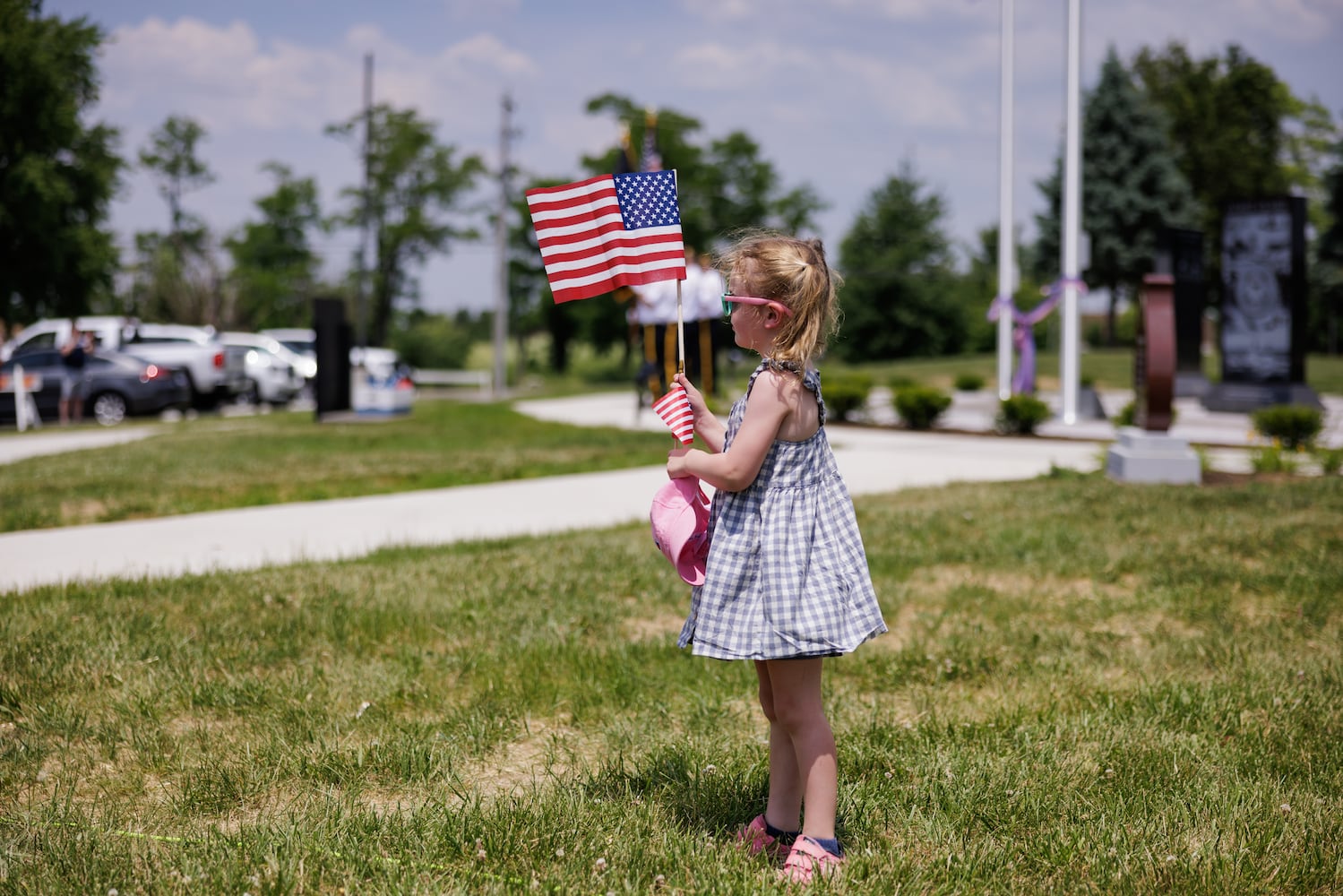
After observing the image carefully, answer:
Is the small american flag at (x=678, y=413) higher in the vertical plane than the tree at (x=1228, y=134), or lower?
lower

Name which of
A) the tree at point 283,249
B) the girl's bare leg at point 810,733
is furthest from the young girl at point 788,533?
the tree at point 283,249

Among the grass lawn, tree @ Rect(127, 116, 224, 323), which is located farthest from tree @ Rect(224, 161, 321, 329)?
the grass lawn

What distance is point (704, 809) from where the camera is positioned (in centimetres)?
301

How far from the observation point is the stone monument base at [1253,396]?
1819cm

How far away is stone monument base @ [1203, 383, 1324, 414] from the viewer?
1819cm

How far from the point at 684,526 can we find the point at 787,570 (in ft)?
0.94

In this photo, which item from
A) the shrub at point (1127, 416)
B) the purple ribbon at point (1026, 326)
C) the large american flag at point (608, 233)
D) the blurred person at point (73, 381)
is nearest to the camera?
the large american flag at point (608, 233)

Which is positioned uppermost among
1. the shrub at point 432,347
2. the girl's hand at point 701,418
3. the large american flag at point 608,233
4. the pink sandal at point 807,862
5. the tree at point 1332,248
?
the tree at point 1332,248

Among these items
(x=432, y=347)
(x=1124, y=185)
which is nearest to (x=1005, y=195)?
(x=1124, y=185)

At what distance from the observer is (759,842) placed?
9.09 feet

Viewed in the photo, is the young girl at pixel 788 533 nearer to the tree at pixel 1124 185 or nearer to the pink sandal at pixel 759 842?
the pink sandal at pixel 759 842

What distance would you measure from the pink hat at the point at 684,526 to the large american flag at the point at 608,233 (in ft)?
1.90

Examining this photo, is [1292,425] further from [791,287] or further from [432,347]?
[432,347]

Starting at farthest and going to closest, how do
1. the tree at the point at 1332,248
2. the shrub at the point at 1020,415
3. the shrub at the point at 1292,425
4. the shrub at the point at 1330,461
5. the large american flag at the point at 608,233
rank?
1. the tree at the point at 1332,248
2. the shrub at the point at 1020,415
3. the shrub at the point at 1292,425
4. the shrub at the point at 1330,461
5. the large american flag at the point at 608,233
